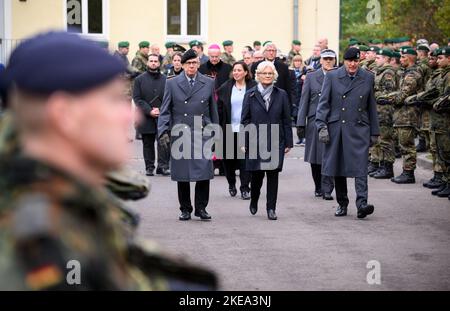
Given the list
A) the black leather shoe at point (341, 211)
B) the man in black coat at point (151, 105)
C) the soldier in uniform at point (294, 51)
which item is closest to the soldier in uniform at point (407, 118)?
the man in black coat at point (151, 105)

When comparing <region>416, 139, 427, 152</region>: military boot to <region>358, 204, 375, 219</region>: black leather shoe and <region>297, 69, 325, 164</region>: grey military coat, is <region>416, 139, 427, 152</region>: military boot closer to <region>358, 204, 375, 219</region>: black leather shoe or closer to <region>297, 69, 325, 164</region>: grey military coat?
<region>297, 69, 325, 164</region>: grey military coat

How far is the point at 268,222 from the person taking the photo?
12.4 m

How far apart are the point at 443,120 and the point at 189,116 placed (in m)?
4.59

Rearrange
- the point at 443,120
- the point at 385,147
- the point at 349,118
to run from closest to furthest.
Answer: the point at 349,118 < the point at 443,120 < the point at 385,147

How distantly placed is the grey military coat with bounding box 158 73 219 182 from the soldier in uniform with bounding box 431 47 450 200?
4008 millimetres

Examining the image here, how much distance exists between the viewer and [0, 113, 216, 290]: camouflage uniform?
6.98ft

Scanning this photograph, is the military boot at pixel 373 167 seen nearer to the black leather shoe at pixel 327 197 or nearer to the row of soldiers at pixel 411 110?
the row of soldiers at pixel 411 110

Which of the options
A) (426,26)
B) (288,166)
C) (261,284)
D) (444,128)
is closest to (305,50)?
(426,26)

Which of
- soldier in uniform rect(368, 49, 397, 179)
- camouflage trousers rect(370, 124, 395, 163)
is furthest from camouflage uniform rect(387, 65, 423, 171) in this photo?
soldier in uniform rect(368, 49, 397, 179)

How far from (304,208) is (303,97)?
222 centimetres

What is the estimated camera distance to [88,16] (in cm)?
2952

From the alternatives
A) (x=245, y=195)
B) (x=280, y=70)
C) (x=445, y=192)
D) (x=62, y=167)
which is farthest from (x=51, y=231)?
(x=280, y=70)

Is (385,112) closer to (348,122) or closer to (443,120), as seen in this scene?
(443,120)
